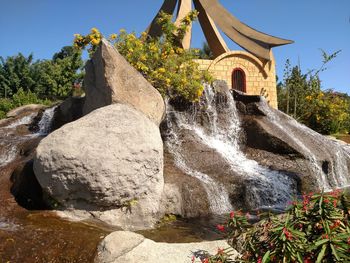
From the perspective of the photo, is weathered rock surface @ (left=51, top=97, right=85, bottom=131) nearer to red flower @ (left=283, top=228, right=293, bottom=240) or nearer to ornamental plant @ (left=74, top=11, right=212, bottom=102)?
ornamental plant @ (left=74, top=11, right=212, bottom=102)

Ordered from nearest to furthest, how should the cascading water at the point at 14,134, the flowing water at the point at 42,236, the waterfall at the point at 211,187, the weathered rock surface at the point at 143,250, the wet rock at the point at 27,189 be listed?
the weathered rock surface at the point at 143,250, the flowing water at the point at 42,236, the wet rock at the point at 27,189, the waterfall at the point at 211,187, the cascading water at the point at 14,134

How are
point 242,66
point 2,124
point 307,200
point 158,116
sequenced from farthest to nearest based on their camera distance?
point 242,66, point 2,124, point 158,116, point 307,200

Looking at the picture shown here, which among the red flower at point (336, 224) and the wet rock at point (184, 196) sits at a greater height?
the wet rock at point (184, 196)

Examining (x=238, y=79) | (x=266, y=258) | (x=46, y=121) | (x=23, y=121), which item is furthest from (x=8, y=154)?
(x=238, y=79)

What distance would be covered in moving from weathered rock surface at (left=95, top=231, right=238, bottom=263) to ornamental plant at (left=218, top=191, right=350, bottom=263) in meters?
1.11

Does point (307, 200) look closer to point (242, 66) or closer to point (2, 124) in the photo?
point (2, 124)

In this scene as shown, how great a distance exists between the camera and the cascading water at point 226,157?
34.9ft

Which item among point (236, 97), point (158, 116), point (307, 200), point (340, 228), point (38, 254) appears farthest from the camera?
point (236, 97)

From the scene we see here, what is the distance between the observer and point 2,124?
17125mm

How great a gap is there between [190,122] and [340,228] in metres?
10.7

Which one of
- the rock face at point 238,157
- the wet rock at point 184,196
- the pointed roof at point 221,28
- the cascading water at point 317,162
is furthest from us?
the pointed roof at point 221,28

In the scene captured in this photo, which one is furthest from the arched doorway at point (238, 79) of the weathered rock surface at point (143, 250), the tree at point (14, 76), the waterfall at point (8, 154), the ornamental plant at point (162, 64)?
the tree at point (14, 76)

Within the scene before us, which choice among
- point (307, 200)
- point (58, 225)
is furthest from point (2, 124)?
point (307, 200)

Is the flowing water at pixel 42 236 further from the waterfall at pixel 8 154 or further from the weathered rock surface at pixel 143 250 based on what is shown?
the waterfall at pixel 8 154
